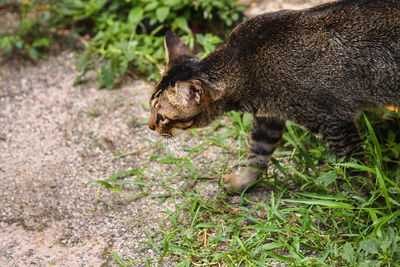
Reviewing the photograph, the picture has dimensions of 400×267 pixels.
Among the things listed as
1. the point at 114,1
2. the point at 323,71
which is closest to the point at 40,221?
the point at 323,71

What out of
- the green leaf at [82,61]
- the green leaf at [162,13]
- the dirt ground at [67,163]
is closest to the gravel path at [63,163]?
the dirt ground at [67,163]

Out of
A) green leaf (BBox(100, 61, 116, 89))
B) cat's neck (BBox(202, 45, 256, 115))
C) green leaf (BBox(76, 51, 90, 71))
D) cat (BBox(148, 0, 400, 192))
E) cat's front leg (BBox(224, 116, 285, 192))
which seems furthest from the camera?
green leaf (BBox(76, 51, 90, 71))

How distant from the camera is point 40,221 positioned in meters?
3.79

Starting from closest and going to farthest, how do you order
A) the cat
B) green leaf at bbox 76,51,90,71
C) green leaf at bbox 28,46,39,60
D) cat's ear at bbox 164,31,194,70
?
1. the cat
2. cat's ear at bbox 164,31,194,70
3. green leaf at bbox 76,51,90,71
4. green leaf at bbox 28,46,39,60

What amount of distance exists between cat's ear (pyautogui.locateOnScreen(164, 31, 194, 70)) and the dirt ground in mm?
1145

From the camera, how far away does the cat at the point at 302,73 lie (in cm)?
324

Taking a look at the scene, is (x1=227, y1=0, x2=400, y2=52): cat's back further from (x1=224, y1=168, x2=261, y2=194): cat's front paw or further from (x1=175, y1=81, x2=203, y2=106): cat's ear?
(x1=224, y1=168, x2=261, y2=194): cat's front paw

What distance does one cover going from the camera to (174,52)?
374cm

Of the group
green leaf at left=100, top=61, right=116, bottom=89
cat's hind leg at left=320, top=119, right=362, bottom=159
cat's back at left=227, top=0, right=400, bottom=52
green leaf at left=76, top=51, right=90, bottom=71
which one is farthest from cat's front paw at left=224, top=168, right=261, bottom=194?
green leaf at left=76, top=51, right=90, bottom=71

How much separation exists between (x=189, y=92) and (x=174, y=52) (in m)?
0.54

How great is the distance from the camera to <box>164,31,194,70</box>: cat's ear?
3.70 metres

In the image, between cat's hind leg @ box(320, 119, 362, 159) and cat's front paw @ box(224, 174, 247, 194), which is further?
cat's front paw @ box(224, 174, 247, 194)

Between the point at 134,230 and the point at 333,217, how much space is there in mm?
1583

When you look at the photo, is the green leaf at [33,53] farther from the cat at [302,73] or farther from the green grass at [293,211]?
the cat at [302,73]
